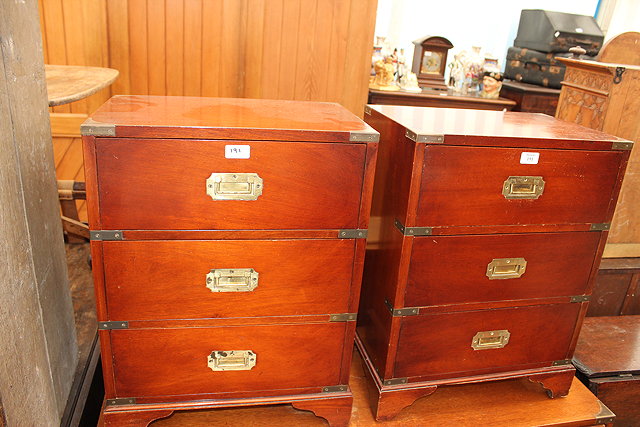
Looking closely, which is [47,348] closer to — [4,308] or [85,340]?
[4,308]

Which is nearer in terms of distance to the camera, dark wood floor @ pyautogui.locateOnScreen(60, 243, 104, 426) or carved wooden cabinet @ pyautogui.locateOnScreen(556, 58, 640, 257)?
dark wood floor @ pyautogui.locateOnScreen(60, 243, 104, 426)

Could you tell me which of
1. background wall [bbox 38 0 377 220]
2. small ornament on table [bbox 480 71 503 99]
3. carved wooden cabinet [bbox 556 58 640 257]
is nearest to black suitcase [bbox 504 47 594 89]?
small ornament on table [bbox 480 71 503 99]

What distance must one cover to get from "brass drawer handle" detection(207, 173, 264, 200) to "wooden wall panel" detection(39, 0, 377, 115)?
4.84 feet

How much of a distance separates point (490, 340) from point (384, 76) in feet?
6.16

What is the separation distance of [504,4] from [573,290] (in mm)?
2470

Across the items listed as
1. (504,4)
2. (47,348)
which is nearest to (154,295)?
(47,348)

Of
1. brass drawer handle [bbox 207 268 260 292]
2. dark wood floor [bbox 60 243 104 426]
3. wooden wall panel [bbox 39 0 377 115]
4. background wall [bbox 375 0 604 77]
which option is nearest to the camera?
brass drawer handle [bbox 207 268 260 292]

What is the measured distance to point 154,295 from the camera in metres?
1.21

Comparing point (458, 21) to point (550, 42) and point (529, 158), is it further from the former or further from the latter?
point (529, 158)

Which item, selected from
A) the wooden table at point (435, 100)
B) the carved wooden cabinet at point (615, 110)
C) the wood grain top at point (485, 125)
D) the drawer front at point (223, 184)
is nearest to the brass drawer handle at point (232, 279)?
the drawer front at point (223, 184)

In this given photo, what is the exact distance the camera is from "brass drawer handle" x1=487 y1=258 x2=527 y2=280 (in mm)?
1382

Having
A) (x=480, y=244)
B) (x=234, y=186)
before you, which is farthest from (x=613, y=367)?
(x=234, y=186)

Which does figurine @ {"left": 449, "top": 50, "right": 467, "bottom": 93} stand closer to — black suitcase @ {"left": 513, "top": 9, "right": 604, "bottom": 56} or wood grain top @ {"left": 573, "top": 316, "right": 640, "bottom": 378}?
black suitcase @ {"left": 513, "top": 9, "right": 604, "bottom": 56}

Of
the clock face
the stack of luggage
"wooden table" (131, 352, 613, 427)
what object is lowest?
"wooden table" (131, 352, 613, 427)
